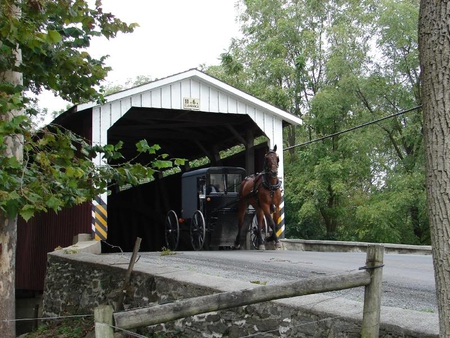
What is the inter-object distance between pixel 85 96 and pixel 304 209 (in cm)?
1441

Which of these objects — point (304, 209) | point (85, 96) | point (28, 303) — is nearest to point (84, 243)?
point (85, 96)

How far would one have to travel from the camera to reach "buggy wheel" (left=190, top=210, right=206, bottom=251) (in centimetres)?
1438

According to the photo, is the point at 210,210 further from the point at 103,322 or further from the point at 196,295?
the point at 103,322

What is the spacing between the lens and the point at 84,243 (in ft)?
41.0

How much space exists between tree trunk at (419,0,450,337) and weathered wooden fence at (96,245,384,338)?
0.73m

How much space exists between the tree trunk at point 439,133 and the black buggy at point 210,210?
11403 millimetres

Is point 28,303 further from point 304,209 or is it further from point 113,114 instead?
point 304,209

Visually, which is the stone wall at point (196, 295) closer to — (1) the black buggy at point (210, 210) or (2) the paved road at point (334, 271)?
(2) the paved road at point (334, 271)

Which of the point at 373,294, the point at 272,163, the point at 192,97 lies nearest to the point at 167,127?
the point at 192,97

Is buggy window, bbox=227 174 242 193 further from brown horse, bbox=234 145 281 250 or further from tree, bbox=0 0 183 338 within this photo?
tree, bbox=0 0 183 338

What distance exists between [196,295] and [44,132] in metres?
2.50

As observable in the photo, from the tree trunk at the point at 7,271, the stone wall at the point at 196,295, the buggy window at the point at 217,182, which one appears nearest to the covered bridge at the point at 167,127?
the buggy window at the point at 217,182

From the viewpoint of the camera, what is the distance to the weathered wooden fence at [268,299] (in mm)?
2967

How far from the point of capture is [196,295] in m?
5.87
